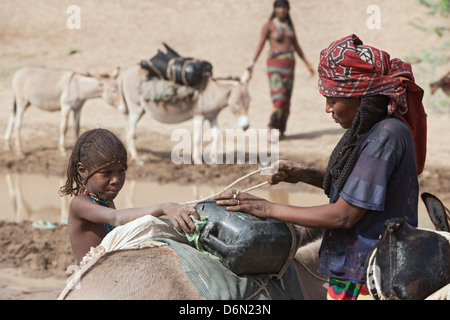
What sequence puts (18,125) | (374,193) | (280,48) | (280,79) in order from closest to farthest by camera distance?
(374,193), (18,125), (280,48), (280,79)

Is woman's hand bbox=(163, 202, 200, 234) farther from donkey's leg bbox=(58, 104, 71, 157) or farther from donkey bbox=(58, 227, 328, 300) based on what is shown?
donkey's leg bbox=(58, 104, 71, 157)

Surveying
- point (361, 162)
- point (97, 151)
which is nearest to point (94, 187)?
point (97, 151)

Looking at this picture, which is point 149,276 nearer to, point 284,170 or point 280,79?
point 284,170

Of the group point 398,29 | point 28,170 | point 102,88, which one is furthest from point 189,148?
point 398,29

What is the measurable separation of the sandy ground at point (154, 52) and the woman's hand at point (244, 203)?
3530 millimetres

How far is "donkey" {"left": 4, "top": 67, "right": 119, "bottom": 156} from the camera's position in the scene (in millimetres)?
12250

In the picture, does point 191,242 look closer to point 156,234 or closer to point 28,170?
point 156,234

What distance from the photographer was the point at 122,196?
965 cm

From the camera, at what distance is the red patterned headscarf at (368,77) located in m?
2.66

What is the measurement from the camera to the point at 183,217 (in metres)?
2.86

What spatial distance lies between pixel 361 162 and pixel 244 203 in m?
0.51

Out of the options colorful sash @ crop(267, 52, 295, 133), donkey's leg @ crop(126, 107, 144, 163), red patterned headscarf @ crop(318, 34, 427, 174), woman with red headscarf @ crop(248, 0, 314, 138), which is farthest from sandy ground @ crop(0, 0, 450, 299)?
red patterned headscarf @ crop(318, 34, 427, 174)

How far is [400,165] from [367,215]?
0.23 metres

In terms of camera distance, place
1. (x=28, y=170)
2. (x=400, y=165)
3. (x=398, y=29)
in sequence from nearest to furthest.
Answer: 1. (x=400, y=165)
2. (x=28, y=170)
3. (x=398, y=29)
